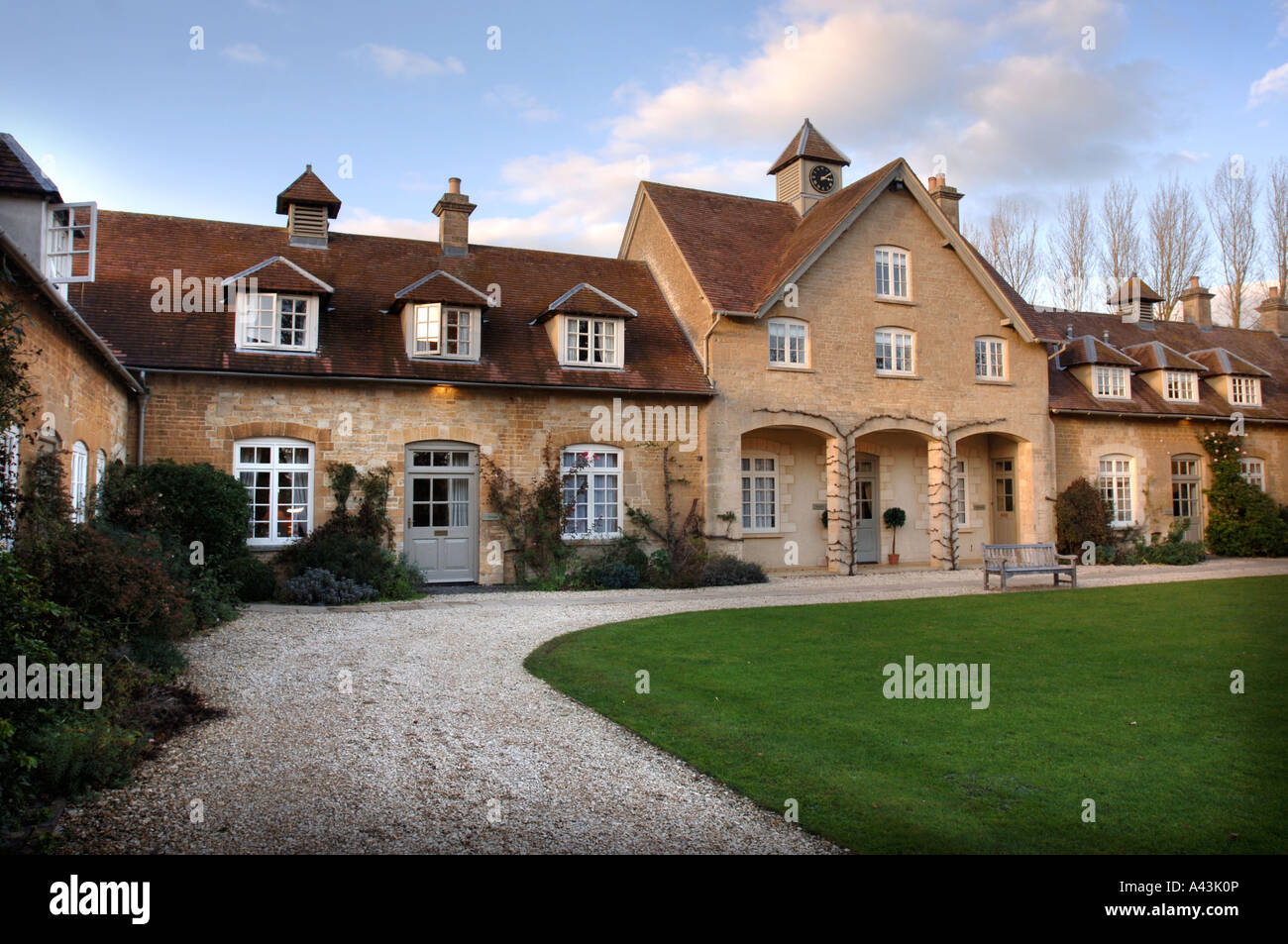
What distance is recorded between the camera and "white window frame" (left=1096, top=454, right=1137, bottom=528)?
79.0 feet

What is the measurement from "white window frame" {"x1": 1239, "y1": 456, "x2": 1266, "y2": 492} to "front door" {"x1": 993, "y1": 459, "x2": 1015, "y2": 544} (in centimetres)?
806

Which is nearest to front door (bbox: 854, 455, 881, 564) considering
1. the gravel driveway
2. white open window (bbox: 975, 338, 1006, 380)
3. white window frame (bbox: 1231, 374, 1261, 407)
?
white open window (bbox: 975, 338, 1006, 380)

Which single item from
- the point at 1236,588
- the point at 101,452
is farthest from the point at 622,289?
the point at 1236,588

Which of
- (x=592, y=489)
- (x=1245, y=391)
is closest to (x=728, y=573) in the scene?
(x=592, y=489)

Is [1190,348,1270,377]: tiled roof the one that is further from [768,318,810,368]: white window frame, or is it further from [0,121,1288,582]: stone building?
[768,318,810,368]: white window frame

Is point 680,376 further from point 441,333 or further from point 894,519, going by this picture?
point 894,519

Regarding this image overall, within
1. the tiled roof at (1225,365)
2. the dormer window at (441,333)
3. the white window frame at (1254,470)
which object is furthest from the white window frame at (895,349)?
the white window frame at (1254,470)

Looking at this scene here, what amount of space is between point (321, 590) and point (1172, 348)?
26110mm

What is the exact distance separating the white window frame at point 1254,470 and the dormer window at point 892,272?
12815 millimetres

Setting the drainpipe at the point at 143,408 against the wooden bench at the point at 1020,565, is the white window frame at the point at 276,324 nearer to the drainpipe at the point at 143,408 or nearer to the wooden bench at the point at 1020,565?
the drainpipe at the point at 143,408

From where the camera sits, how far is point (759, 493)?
21.0 meters

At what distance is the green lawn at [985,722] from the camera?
4.81 m
